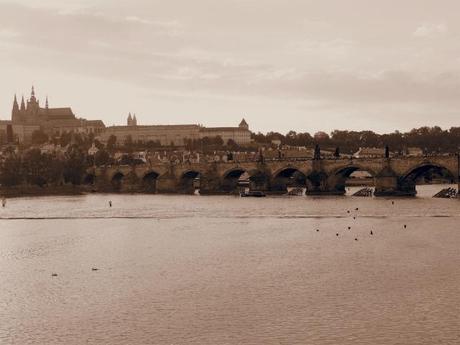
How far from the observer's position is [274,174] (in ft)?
329

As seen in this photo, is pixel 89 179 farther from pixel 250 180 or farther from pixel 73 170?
pixel 250 180

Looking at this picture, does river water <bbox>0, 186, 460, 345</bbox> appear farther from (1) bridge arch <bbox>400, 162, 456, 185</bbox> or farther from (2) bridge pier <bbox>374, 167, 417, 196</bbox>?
(2) bridge pier <bbox>374, 167, 417, 196</bbox>

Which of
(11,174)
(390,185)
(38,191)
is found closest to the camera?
(390,185)

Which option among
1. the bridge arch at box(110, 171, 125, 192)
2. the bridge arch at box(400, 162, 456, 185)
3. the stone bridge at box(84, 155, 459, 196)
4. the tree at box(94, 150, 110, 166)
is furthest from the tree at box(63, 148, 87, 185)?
the bridge arch at box(400, 162, 456, 185)

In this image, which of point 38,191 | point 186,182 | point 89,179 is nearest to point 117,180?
point 89,179

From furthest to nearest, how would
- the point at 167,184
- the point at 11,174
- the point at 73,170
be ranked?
the point at 73,170
the point at 11,174
the point at 167,184

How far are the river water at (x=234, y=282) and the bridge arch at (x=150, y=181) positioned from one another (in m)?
67.9

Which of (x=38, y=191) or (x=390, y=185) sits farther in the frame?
(x=38, y=191)

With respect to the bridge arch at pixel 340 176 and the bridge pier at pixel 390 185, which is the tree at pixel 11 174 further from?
the bridge pier at pixel 390 185

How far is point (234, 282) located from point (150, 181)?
97.3 metres

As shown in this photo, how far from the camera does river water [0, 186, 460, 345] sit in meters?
22.0

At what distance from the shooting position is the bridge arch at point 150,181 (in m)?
122

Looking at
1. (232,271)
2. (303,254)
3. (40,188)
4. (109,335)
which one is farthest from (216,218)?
(40,188)

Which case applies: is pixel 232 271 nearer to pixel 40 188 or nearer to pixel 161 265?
pixel 161 265
